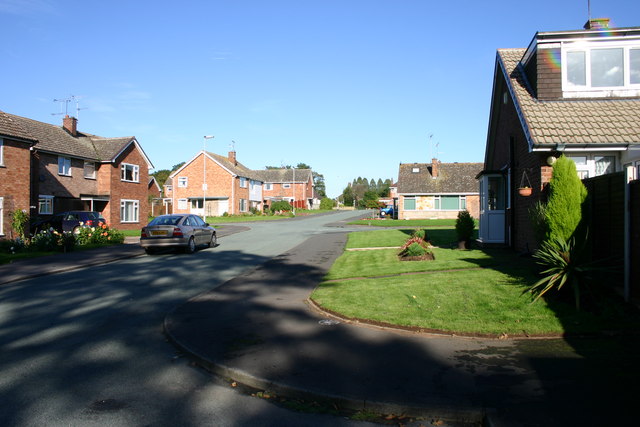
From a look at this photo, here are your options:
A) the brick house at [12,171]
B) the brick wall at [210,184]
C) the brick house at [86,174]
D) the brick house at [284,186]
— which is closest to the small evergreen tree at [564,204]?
the brick house at [12,171]

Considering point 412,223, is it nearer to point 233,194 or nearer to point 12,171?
point 233,194

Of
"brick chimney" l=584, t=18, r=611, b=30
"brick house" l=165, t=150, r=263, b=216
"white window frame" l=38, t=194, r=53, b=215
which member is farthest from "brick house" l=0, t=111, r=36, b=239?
"brick house" l=165, t=150, r=263, b=216

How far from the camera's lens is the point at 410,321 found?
6.93 m

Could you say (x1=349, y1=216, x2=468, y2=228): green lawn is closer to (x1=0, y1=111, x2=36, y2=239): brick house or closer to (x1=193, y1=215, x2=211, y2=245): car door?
(x1=193, y1=215, x2=211, y2=245): car door

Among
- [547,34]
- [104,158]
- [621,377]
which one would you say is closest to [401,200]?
[104,158]

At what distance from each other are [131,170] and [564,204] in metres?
35.6

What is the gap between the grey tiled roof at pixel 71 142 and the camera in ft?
98.1

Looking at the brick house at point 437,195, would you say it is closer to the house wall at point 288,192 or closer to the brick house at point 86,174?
the brick house at point 86,174

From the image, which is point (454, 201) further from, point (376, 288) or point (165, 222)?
point (376, 288)

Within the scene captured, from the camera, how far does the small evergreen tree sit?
8.10 m

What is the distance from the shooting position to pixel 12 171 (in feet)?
72.2

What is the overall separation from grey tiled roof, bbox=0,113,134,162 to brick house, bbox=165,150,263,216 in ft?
67.2

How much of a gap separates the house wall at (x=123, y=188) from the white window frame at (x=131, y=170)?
24 centimetres

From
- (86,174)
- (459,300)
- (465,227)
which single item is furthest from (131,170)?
(459,300)
